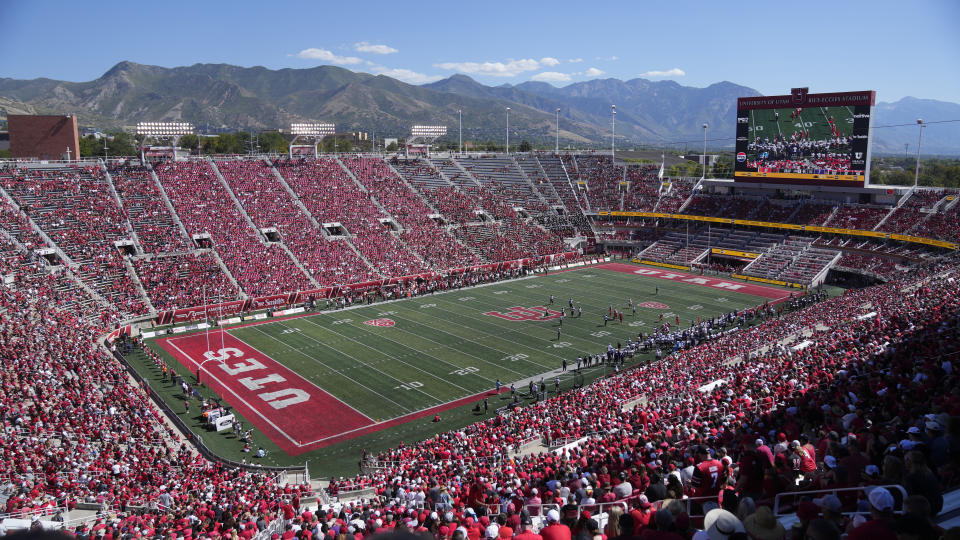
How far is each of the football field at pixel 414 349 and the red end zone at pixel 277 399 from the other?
5 cm

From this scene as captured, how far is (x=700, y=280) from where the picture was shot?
168 feet

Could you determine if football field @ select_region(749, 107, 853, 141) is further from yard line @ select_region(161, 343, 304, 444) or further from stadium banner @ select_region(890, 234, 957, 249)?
yard line @ select_region(161, 343, 304, 444)

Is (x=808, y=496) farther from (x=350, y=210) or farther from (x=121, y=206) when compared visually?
(x=350, y=210)

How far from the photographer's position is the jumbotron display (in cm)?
5003

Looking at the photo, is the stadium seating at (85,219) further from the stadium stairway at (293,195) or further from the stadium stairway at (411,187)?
the stadium stairway at (411,187)

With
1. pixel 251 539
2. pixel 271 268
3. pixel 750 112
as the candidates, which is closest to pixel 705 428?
pixel 251 539

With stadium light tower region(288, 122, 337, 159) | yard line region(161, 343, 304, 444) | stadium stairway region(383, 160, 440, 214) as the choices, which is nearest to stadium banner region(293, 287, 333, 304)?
yard line region(161, 343, 304, 444)

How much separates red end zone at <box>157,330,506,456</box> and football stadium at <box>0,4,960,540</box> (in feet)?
0.57

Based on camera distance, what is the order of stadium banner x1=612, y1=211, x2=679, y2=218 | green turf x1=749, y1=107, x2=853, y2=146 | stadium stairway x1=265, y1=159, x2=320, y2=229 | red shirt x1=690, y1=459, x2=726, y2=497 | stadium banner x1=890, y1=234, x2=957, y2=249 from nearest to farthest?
red shirt x1=690, y1=459, x2=726, y2=497 → stadium banner x1=890, y1=234, x2=957, y2=249 → green turf x1=749, y1=107, x2=853, y2=146 → stadium stairway x1=265, y1=159, x2=320, y2=229 → stadium banner x1=612, y1=211, x2=679, y2=218

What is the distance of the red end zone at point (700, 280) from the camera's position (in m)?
46.6

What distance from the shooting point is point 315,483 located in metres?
20.5

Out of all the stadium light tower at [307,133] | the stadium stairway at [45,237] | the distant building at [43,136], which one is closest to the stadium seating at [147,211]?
the stadium stairway at [45,237]

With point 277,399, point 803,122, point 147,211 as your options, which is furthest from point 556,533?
point 803,122

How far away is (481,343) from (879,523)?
3056 cm
